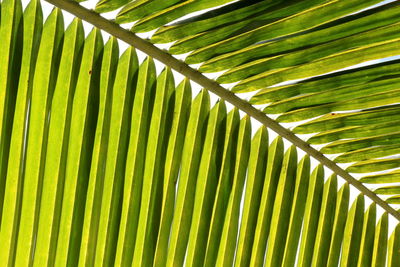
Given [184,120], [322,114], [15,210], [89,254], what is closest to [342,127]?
[322,114]

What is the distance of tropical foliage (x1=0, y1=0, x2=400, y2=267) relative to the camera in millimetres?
1685

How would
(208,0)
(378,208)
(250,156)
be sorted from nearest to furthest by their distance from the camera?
(208,0) → (250,156) → (378,208)

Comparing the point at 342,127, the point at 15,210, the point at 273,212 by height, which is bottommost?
the point at 15,210

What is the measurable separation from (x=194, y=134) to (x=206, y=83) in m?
0.16

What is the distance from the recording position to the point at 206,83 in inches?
73.6

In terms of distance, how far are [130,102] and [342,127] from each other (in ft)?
2.13

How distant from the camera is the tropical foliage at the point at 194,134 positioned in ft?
5.53

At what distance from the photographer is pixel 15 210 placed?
70.1 inches

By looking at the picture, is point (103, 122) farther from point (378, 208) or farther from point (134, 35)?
point (378, 208)

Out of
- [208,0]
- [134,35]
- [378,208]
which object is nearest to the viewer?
[208,0]

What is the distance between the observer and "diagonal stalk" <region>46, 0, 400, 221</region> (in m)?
1.73

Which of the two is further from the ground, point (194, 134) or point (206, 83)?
point (206, 83)

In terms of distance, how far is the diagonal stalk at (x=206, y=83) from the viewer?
173 centimetres

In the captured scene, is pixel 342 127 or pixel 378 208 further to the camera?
pixel 378 208
